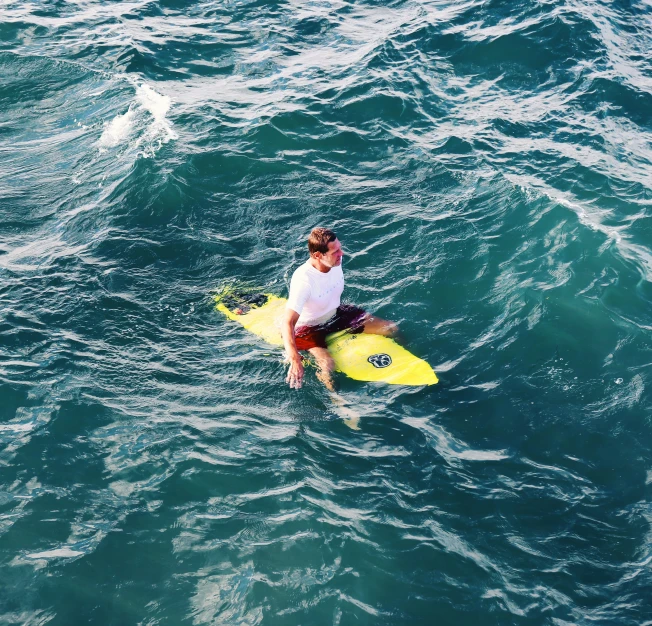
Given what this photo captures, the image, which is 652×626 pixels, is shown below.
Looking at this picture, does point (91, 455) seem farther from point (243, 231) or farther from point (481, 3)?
point (481, 3)

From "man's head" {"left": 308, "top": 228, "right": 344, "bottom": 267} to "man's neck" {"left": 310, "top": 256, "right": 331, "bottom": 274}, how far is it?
0.03 m

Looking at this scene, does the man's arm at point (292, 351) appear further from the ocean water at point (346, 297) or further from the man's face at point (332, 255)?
the man's face at point (332, 255)

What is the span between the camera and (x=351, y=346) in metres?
10.1

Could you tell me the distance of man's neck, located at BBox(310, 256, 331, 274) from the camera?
9422 mm

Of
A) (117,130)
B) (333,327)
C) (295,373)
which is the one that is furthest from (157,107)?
(295,373)

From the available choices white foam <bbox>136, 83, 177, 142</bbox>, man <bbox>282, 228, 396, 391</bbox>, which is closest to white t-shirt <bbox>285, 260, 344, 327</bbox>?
man <bbox>282, 228, 396, 391</bbox>

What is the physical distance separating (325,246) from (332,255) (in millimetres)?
150

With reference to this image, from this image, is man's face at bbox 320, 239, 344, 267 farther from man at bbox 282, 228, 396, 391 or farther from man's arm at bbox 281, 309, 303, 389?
man's arm at bbox 281, 309, 303, 389

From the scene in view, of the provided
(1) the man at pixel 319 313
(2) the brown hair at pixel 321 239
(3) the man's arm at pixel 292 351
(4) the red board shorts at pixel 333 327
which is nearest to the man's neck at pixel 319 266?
(1) the man at pixel 319 313

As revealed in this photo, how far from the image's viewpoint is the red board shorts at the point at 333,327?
1009cm

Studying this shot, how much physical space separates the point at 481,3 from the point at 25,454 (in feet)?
53.2

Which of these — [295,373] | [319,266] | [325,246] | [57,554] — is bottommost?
[57,554]

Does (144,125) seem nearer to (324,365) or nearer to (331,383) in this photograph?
(324,365)

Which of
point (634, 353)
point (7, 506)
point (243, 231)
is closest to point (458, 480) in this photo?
point (634, 353)
